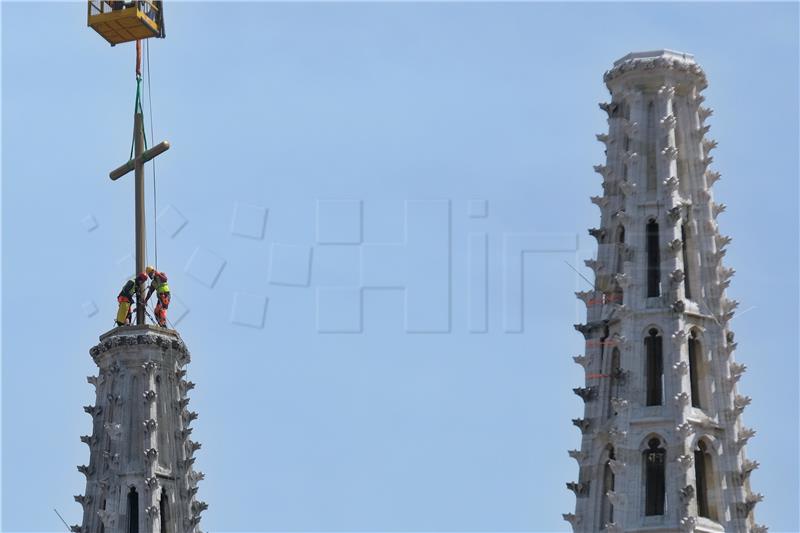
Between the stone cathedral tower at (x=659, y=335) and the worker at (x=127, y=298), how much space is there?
28.6 metres

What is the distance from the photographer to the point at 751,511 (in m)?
146

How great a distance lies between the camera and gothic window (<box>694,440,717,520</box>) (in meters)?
145

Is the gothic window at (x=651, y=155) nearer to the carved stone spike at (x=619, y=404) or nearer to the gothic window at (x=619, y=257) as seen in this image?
the gothic window at (x=619, y=257)

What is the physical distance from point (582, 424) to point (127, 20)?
35187 mm

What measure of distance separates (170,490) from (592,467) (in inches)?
1075

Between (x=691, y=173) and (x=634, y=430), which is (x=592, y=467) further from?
(x=691, y=173)

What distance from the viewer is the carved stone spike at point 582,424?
485 ft

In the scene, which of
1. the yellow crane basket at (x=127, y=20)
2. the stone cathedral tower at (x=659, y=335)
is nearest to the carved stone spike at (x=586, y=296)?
the stone cathedral tower at (x=659, y=335)

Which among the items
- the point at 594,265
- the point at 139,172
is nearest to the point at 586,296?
the point at 594,265

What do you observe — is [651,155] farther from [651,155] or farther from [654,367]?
[654,367]

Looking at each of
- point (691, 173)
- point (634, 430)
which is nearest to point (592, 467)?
point (634, 430)

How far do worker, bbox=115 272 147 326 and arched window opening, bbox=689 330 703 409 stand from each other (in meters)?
33.8

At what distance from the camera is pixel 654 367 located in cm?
14788

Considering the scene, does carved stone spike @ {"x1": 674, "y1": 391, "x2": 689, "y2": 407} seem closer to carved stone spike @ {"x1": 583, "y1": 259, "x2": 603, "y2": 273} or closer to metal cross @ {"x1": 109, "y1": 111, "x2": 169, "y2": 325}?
carved stone spike @ {"x1": 583, "y1": 259, "x2": 603, "y2": 273}
